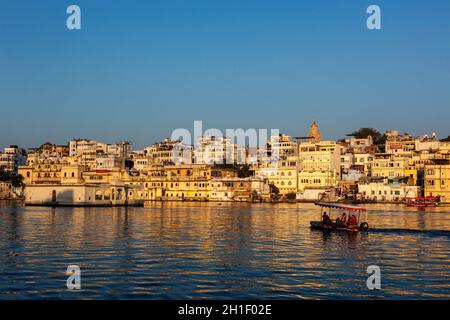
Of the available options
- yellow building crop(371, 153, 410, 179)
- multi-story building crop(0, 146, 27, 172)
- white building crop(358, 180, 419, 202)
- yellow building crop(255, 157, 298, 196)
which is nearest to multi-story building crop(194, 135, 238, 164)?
yellow building crop(255, 157, 298, 196)

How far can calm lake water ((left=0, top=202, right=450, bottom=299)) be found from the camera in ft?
51.8

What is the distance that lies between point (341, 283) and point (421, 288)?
221 cm

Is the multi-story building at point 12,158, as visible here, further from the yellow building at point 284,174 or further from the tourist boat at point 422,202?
the tourist boat at point 422,202

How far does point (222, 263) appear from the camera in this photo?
820 inches

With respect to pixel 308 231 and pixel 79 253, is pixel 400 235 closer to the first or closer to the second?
pixel 308 231

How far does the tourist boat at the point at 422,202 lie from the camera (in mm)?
78694

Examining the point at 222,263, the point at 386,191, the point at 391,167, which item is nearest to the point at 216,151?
the point at 391,167

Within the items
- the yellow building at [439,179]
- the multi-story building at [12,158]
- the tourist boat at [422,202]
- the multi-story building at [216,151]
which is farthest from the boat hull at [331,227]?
the multi-story building at [12,158]

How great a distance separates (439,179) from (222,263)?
2818 inches

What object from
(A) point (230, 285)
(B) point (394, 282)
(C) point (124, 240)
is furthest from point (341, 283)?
(C) point (124, 240)

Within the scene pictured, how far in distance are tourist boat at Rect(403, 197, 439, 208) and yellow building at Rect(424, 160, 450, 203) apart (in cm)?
159

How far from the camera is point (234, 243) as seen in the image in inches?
1078

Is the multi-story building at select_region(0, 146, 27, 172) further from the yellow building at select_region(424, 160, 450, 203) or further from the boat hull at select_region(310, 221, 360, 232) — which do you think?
the boat hull at select_region(310, 221, 360, 232)

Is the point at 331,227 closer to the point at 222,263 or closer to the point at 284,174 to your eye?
the point at 222,263
